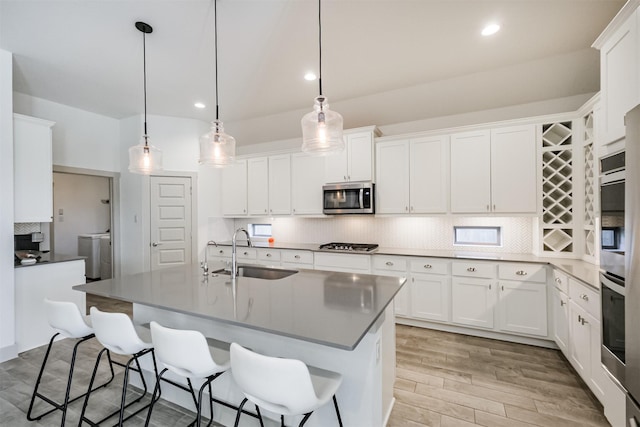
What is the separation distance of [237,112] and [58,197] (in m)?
4.83

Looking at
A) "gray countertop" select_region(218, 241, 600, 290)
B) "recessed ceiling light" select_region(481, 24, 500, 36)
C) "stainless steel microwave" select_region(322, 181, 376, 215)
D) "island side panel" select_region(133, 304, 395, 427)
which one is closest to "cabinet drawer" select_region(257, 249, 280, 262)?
"gray countertop" select_region(218, 241, 600, 290)

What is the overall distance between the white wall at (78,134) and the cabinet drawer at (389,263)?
14.8ft

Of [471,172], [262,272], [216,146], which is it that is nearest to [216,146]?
[216,146]

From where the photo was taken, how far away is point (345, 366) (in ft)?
4.96

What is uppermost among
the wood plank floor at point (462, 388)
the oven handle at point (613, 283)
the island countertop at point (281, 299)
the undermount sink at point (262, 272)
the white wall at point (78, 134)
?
the white wall at point (78, 134)

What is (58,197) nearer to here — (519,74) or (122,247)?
(122,247)

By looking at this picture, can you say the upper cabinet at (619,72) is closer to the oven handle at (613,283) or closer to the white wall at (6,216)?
the oven handle at (613,283)

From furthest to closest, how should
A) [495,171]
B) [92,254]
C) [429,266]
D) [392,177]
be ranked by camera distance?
[92,254], [392,177], [429,266], [495,171]

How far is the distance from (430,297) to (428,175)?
Result: 4.95 feet

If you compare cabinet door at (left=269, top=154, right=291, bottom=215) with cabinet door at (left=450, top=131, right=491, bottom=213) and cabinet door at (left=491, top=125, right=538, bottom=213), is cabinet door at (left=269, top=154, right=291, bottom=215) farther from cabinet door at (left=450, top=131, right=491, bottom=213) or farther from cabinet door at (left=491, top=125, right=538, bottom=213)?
cabinet door at (left=491, top=125, right=538, bottom=213)

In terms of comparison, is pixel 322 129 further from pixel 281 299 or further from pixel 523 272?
pixel 523 272

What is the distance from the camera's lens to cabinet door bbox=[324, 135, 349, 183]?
397 cm

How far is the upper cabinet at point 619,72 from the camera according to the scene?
149 centimetres

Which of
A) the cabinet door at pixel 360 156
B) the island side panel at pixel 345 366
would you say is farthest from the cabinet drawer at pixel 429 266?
the island side panel at pixel 345 366
